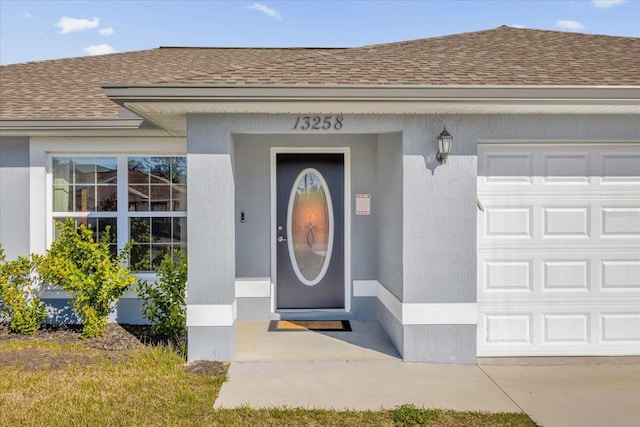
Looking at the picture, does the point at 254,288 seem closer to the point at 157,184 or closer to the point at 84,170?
the point at 157,184

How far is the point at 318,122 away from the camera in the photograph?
4.81 m

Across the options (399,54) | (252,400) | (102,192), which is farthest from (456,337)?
(102,192)

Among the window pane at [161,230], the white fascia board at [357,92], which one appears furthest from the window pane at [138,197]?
the white fascia board at [357,92]

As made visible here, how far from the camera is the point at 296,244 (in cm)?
651

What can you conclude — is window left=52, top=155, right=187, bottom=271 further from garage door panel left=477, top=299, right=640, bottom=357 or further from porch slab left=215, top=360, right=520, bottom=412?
garage door panel left=477, top=299, right=640, bottom=357

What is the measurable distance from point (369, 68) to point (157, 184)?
11.9ft

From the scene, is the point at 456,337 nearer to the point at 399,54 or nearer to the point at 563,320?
the point at 563,320

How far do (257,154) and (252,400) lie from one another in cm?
360

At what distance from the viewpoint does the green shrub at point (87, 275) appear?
5.55m

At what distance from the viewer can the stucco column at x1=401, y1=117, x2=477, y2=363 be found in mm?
4785

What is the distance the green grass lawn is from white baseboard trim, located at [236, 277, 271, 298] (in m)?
1.71

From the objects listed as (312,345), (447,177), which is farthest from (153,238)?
(447,177)

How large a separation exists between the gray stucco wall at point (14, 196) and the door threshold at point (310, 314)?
12.5ft

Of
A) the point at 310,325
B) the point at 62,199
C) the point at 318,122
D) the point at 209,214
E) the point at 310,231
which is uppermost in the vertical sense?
the point at 318,122
